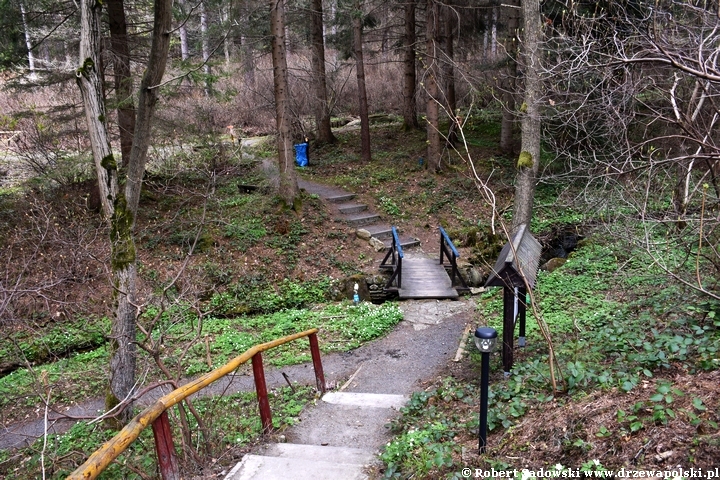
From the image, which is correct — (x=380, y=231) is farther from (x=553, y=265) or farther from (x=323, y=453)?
(x=323, y=453)

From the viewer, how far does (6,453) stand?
6.12m

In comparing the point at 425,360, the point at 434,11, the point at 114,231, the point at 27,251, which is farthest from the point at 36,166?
the point at 434,11

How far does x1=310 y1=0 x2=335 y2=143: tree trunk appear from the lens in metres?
19.3

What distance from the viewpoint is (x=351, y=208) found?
52.3 feet

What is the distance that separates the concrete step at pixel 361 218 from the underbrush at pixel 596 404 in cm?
872

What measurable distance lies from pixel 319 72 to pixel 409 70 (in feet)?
12.8

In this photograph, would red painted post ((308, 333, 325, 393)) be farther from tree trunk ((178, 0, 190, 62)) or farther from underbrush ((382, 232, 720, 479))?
tree trunk ((178, 0, 190, 62))

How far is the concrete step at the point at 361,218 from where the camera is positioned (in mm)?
15148

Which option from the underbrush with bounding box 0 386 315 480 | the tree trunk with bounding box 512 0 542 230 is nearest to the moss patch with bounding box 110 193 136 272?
the underbrush with bounding box 0 386 315 480

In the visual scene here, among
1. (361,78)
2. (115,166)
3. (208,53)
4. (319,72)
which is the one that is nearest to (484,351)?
(115,166)

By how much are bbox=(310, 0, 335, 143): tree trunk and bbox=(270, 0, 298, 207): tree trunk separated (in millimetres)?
5464

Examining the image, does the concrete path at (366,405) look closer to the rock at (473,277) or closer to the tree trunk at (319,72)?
the rock at (473,277)

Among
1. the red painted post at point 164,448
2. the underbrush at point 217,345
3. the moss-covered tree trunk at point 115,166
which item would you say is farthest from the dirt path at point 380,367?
the red painted post at point 164,448

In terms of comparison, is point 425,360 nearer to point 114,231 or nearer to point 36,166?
point 114,231
